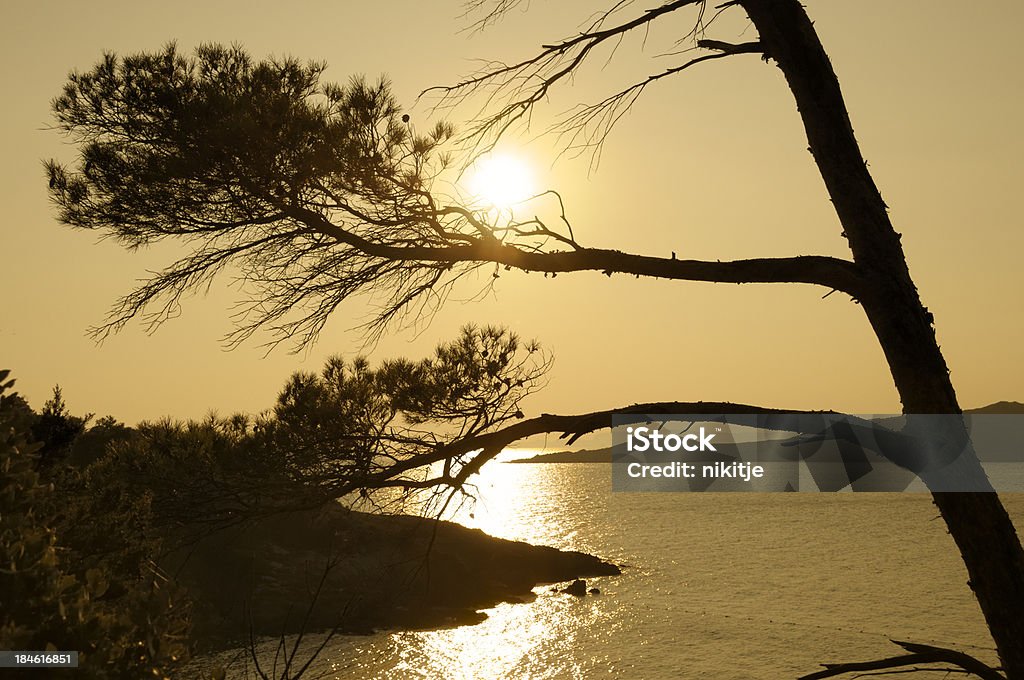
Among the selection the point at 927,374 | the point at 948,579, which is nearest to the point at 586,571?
the point at 948,579

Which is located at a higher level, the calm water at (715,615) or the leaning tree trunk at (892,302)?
the leaning tree trunk at (892,302)

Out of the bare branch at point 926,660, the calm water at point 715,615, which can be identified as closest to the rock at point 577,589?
the calm water at point 715,615

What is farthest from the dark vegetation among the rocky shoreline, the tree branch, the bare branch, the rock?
the rock

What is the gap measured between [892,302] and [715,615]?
48685mm

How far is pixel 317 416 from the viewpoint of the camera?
7.19m

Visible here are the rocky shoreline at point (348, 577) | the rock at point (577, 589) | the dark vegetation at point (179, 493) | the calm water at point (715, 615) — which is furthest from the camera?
the rock at point (577, 589)

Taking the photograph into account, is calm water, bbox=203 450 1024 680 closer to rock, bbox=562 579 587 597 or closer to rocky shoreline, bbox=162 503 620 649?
rock, bbox=562 579 587 597

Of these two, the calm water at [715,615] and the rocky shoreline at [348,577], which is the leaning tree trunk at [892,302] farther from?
the rocky shoreline at [348,577]

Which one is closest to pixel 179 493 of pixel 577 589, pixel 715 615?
pixel 715 615

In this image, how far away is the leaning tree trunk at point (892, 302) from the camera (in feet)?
13.1

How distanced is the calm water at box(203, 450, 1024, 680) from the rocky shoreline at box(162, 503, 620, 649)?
53.5 inches

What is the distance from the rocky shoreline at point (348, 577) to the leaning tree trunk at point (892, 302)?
17409 millimetres

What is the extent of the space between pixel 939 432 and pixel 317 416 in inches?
187

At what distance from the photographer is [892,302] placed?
4.16m
